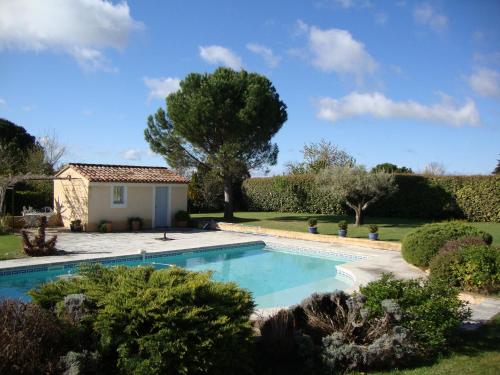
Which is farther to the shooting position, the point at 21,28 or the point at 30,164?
the point at 30,164

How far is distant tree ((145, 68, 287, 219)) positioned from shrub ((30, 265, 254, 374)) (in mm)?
20234

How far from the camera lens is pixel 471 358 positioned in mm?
6016

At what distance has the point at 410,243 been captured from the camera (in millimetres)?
12562

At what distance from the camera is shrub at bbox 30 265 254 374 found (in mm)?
4762

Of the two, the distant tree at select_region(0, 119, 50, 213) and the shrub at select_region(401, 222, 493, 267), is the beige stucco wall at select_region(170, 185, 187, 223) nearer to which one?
the distant tree at select_region(0, 119, 50, 213)

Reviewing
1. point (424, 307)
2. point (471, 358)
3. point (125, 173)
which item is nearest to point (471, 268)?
point (424, 307)

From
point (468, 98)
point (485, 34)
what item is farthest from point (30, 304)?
point (468, 98)

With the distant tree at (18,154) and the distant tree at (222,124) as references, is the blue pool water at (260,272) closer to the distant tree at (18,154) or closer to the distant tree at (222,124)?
the distant tree at (222,124)

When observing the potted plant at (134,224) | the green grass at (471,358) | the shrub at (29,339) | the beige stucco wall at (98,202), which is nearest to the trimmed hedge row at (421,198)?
the beige stucco wall at (98,202)

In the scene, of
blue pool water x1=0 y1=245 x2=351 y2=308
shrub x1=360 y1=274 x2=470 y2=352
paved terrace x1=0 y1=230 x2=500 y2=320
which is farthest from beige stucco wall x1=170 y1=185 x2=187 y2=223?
shrub x1=360 y1=274 x2=470 y2=352

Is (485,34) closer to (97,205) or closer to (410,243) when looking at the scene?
(410,243)

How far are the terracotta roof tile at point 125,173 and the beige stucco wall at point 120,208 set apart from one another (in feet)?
1.20

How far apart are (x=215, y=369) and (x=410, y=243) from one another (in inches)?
356

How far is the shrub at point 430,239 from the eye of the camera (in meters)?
11.9
